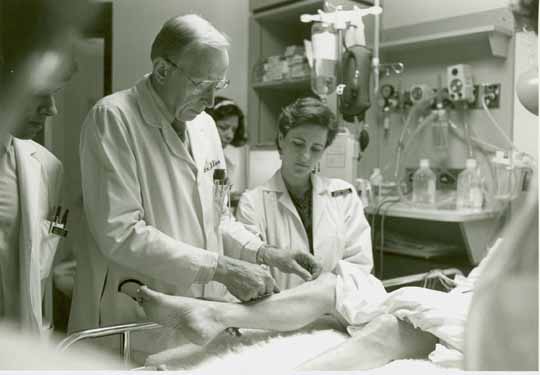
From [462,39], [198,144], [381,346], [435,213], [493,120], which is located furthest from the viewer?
[462,39]

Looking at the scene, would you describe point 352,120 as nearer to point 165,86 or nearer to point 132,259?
point 165,86

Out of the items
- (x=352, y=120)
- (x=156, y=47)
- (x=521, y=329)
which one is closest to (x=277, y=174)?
(x=352, y=120)

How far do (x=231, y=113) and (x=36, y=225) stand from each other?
0.93m

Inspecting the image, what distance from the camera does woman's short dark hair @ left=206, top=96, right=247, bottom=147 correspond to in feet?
6.10

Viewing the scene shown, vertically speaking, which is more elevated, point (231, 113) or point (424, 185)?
point (231, 113)

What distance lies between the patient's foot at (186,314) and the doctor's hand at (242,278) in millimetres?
66

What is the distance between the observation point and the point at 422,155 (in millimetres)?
2262

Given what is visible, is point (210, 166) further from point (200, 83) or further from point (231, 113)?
point (231, 113)

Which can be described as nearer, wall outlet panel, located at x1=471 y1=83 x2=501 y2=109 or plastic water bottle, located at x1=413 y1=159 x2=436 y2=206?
wall outlet panel, located at x1=471 y1=83 x2=501 y2=109

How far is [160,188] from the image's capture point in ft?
4.33

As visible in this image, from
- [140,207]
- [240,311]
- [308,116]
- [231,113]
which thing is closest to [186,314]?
[240,311]

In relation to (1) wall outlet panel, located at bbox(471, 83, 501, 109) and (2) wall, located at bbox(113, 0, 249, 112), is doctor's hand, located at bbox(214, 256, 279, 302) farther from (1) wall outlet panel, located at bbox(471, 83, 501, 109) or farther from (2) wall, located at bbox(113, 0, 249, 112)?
(1) wall outlet panel, located at bbox(471, 83, 501, 109)

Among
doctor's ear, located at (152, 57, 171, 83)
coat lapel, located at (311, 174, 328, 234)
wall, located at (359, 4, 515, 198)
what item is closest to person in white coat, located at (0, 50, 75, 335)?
doctor's ear, located at (152, 57, 171, 83)

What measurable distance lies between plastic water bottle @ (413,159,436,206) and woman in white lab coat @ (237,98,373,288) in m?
0.52
